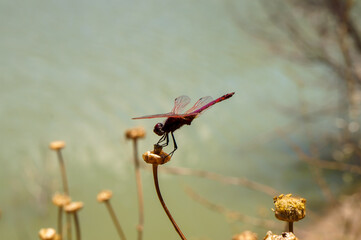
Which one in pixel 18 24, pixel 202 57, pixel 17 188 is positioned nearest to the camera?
pixel 17 188

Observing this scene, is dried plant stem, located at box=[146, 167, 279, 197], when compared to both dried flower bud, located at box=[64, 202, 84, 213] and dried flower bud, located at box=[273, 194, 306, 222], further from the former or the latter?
dried flower bud, located at box=[273, 194, 306, 222]

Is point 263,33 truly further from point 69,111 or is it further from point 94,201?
point 94,201

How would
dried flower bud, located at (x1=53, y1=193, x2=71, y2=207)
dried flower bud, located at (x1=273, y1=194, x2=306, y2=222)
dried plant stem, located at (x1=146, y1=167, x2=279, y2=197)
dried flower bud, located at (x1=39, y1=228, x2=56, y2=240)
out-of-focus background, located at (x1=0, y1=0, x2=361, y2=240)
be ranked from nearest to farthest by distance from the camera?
dried flower bud, located at (x1=273, y1=194, x2=306, y2=222) → dried flower bud, located at (x1=39, y1=228, x2=56, y2=240) → dried flower bud, located at (x1=53, y1=193, x2=71, y2=207) → dried plant stem, located at (x1=146, y1=167, x2=279, y2=197) → out-of-focus background, located at (x1=0, y1=0, x2=361, y2=240)

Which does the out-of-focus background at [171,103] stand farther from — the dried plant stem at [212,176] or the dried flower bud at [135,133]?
the dried flower bud at [135,133]

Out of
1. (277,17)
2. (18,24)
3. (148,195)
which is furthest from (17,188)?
(277,17)

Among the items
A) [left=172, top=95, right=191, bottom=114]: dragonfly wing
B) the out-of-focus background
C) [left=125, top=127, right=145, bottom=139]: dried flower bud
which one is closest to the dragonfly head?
[left=172, top=95, right=191, bottom=114]: dragonfly wing
